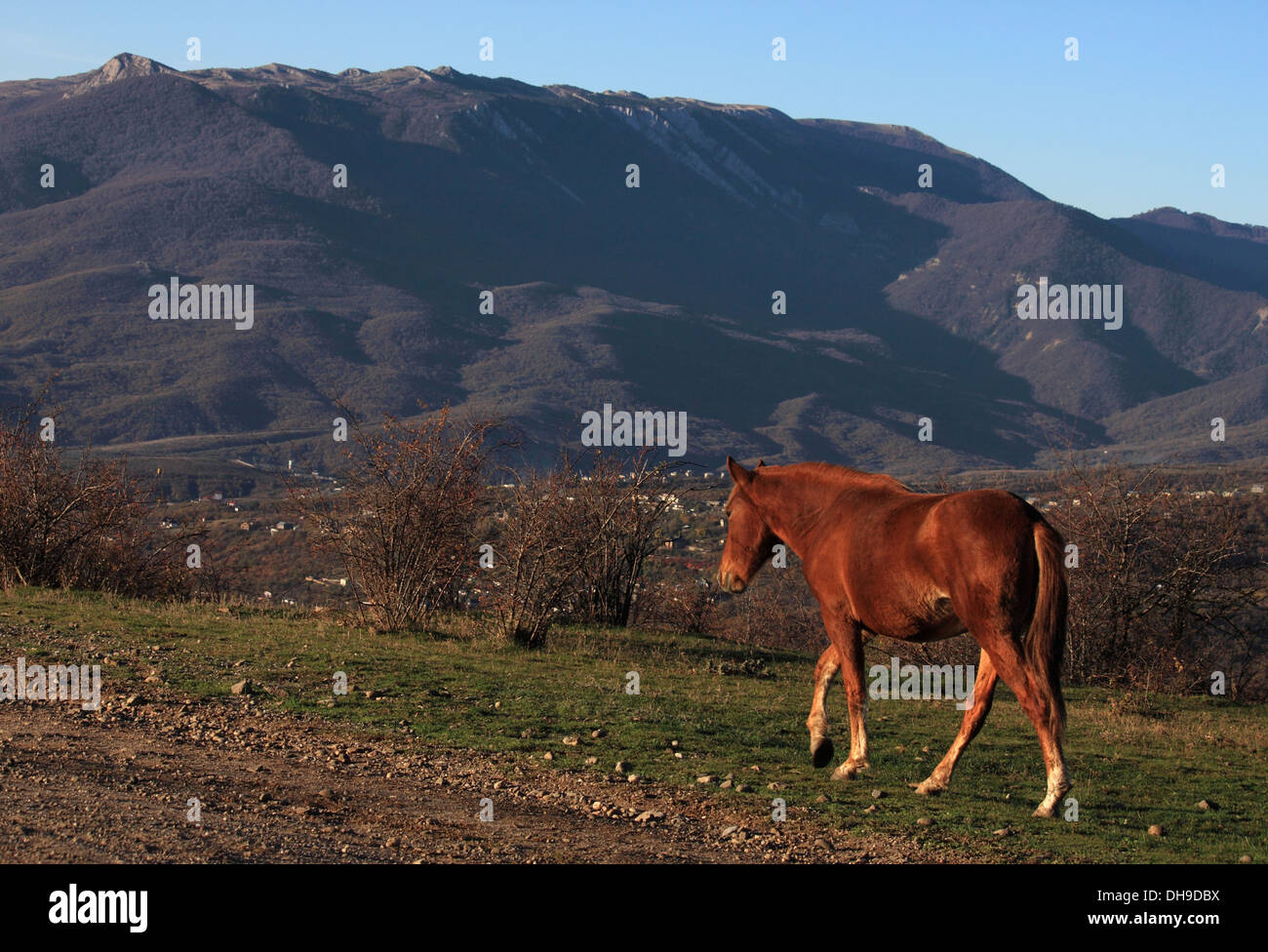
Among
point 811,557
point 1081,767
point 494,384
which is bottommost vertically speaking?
point 1081,767

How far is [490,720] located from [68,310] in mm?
174377

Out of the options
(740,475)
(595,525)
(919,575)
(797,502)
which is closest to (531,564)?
(595,525)

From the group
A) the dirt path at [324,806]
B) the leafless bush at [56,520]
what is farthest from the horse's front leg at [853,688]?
the leafless bush at [56,520]

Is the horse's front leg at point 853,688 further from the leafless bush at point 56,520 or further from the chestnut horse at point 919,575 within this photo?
the leafless bush at point 56,520

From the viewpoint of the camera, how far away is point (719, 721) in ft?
41.4

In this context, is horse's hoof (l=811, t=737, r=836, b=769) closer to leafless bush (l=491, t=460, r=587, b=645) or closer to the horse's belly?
the horse's belly

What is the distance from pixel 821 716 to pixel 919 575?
1536 millimetres

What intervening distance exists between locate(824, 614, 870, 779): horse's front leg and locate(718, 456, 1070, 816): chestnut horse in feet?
0.03

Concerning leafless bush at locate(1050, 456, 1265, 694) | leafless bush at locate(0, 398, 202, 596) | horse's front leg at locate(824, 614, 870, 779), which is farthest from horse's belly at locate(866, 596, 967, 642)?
leafless bush at locate(0, 398, 202, 596)

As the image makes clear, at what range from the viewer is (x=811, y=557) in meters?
10.3
